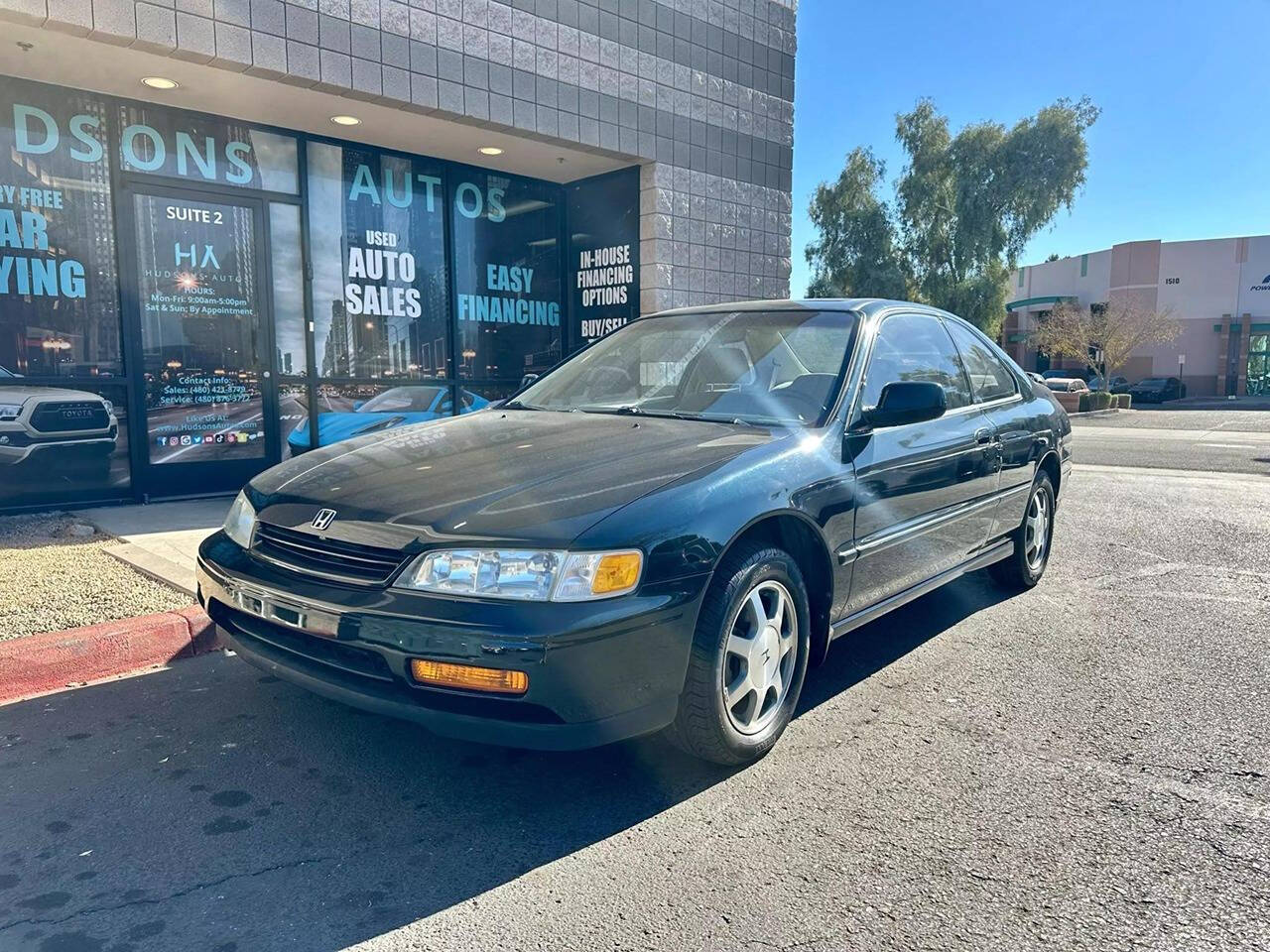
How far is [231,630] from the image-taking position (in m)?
3.08

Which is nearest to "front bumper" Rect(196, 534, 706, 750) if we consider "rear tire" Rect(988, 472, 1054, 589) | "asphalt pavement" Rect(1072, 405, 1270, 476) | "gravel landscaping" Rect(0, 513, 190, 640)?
"gravel landscaping" Rect(0, 513, 190, 640)

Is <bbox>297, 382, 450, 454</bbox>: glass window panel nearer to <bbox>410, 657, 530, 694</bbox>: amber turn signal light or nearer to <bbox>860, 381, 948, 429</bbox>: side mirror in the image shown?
<bbox>860, 381, 948, 429</bbox>: side mirror

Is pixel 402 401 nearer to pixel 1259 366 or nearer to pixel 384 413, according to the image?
pixel 384 413

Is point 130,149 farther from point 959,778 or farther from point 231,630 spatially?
point 959,778

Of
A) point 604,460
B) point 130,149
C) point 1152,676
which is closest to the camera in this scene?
point 604,460

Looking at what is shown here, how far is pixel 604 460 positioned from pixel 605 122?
21.5ft

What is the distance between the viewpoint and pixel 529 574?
2.47 metres

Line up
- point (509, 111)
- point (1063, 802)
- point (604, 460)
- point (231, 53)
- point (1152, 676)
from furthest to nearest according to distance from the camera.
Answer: point (509, 111) < point (231, 53) < point (1152, 676) < point (604, 460) < point (1063, 802)

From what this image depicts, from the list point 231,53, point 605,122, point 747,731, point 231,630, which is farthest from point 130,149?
point 747,731

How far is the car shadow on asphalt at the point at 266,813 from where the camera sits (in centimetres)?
222

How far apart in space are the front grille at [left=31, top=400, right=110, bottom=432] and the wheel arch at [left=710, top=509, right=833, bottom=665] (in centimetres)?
625

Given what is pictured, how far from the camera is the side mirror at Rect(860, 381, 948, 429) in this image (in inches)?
137

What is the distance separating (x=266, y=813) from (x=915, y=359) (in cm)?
327

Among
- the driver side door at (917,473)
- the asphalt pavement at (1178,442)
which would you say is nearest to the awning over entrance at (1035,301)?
the asphalt pavement at (1178,442)
